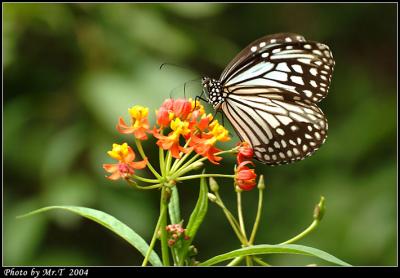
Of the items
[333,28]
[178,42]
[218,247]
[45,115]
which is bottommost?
[218,247]

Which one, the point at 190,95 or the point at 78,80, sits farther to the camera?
the point at 78,80

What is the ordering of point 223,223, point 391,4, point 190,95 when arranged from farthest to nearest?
point 391,4 < point 223,223 < point 190,95

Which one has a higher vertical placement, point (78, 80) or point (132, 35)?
point (132, 35)

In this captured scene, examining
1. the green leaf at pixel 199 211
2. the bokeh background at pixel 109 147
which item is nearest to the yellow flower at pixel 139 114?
the green leaf at pixel 199 211

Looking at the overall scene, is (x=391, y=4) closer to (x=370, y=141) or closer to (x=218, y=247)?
(x=370, y=141)

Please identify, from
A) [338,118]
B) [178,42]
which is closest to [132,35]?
[178,42]
